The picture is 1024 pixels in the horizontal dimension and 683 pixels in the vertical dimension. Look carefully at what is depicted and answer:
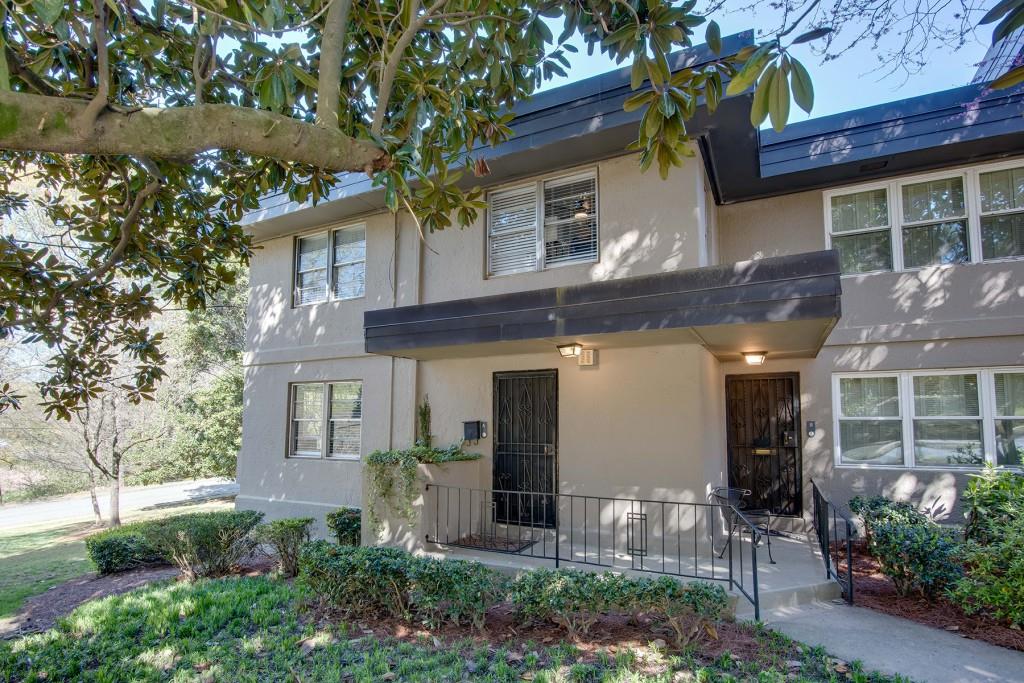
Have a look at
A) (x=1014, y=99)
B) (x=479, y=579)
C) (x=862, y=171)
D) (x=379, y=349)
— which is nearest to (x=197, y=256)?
(x=379, y=349)

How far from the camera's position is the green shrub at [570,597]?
4789 millimetres

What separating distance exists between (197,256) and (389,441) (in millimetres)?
4027

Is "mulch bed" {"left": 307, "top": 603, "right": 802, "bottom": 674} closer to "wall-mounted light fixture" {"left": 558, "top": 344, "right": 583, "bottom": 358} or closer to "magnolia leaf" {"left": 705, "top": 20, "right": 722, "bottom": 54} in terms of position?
"wall-mounted light fixture" {"left": 558, "top": 344, "right": 583, "bottom": 358}

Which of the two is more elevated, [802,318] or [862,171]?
[862,171]

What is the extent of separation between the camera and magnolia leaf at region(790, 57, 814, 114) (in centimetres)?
244

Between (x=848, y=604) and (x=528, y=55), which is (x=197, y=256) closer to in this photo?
(x=528, y=55)

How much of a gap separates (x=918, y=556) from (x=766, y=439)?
10.8ft

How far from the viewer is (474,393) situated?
836 cm

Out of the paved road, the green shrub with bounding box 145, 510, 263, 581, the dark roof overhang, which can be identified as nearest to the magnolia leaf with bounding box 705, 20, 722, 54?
the dark roof overhang

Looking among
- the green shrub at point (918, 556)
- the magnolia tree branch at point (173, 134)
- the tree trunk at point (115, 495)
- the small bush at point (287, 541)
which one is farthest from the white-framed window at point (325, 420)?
the green shrub at point (918, 556)

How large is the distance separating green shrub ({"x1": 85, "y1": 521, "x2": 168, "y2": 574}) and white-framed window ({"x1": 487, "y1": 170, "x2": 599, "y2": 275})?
7042 mm

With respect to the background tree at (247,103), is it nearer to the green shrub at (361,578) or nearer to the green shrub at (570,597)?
the green shrub at (361,578)

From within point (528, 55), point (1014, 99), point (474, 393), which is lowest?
point (474, 393)

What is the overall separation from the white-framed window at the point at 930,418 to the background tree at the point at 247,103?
16.8 feet
